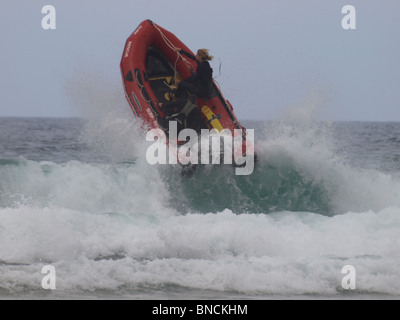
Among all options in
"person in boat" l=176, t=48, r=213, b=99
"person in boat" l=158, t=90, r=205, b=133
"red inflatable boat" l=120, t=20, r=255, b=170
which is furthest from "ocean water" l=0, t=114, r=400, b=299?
"person in boat" l=176, t=48, r=213, b=99

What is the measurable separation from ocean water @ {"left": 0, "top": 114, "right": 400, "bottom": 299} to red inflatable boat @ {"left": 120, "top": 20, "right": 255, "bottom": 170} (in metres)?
0.45

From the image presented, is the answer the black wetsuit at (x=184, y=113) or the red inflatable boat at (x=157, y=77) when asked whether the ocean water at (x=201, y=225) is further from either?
the black wetsuit at (x=184, y=113)

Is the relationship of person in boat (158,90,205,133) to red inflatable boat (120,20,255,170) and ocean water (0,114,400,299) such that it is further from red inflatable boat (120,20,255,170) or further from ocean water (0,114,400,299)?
ocean water (0,114,400,299)

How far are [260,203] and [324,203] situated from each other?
834 millimetres

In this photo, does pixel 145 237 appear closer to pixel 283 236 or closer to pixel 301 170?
pixel 283 236

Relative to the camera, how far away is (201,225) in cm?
618

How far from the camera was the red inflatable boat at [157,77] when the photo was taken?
316 inches

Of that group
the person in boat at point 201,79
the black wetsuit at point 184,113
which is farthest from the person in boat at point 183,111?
the person in boat at point 201,79

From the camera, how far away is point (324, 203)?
26.1 ft

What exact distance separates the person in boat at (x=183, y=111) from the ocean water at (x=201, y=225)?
0.57 metres

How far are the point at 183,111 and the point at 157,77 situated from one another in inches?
43.5

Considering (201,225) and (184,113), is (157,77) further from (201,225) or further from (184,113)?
(201,225)
